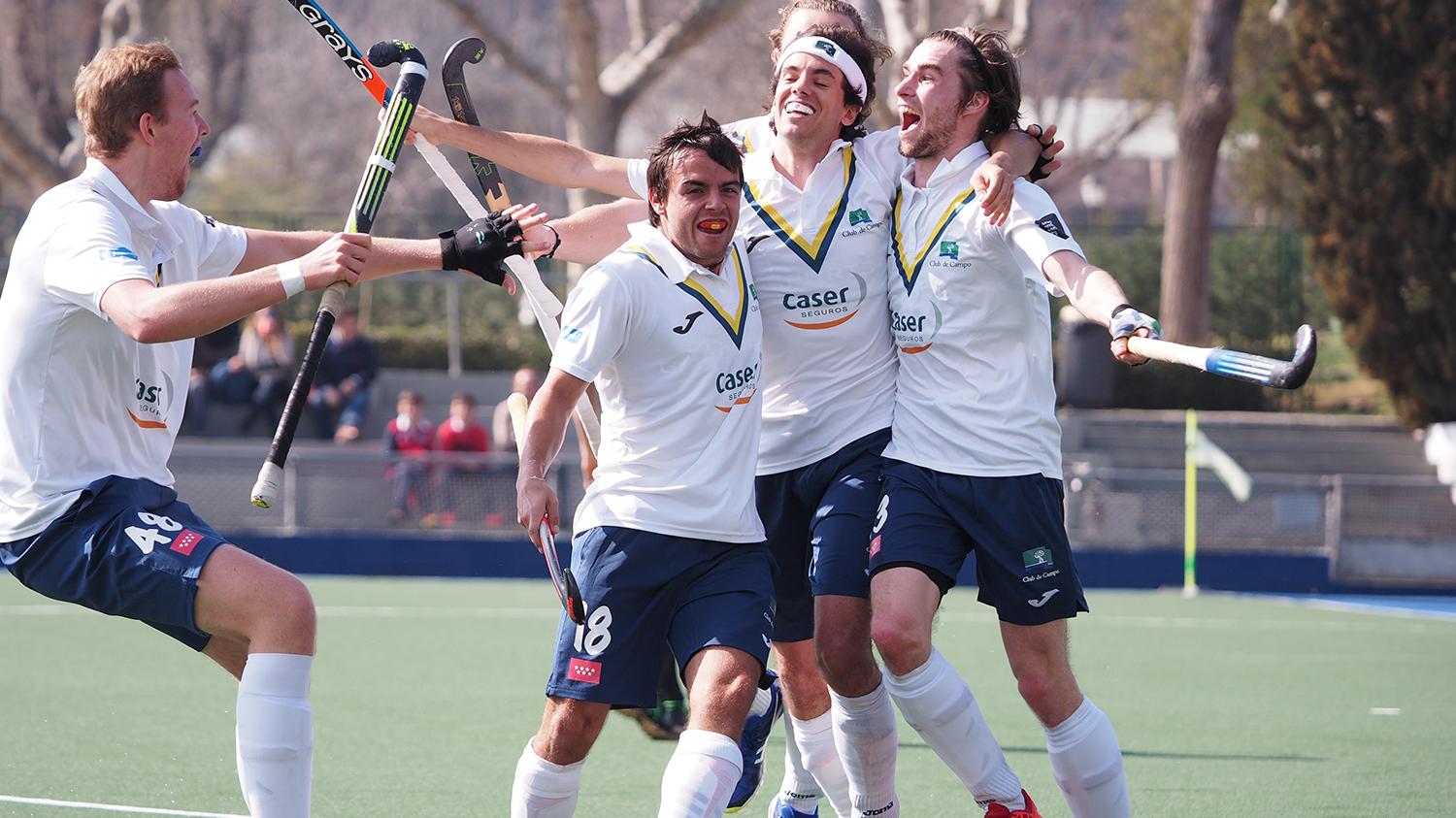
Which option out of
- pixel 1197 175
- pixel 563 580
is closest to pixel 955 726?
A: pixel 563 580

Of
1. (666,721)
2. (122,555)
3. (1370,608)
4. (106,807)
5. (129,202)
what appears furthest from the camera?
(1370,608)

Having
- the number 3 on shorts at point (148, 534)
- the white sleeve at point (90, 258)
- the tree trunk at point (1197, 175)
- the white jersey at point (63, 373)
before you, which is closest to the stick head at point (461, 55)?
the white jersey at point (63, 373)

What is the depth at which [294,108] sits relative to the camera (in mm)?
37219

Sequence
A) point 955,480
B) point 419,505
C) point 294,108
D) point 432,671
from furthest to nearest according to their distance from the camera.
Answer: point 294,108 < point 419,505 < point 432,671 < point 955,480

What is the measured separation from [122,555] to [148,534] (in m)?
0.08

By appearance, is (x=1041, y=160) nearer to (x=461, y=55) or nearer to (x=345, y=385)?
(x=461, y=55)

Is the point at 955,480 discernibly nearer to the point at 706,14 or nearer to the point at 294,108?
the point at 706,14

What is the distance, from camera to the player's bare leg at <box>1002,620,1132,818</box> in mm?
4891

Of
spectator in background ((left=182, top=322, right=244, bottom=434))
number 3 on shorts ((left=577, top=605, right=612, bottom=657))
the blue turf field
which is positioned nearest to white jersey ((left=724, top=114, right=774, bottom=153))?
number 3 on shorts ((left=577, top=605, right=612, bottom=657))

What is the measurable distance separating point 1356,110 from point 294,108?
81.0 feet

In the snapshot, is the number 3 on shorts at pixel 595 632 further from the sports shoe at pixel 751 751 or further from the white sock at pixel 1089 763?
the white sock at pixel 1089 763

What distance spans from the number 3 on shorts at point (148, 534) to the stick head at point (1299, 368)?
8.49 ft

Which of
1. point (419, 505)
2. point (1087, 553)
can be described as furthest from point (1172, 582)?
point (419, 505)

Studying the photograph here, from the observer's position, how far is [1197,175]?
69.7 feet
